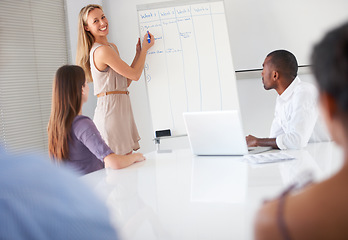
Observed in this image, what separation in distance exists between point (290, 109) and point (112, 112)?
1.22 metres

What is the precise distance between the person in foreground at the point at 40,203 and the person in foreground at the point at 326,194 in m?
0.27

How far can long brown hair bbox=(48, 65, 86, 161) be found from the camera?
2270 millimetres

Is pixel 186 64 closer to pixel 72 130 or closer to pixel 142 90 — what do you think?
pixel 142 90

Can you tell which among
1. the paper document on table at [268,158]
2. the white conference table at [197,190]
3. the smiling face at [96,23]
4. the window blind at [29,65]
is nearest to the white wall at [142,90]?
the window blind at [29,65]

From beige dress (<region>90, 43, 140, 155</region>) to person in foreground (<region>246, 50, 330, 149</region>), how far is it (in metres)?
0.98

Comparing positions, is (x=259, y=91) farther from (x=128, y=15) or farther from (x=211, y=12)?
(x=128, y=15)

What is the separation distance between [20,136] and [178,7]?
1.69 metres

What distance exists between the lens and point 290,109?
8.91 feet

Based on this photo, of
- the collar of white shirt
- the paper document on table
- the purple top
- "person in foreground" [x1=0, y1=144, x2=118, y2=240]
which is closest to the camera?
"person in foreground" [x1=0, y1=144, x2=118, y2=240]

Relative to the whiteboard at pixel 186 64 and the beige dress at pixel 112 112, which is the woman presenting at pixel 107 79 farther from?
the whiteboard at pixel 186 64

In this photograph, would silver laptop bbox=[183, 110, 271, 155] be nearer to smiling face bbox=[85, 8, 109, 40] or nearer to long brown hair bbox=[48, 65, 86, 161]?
long brown hair bbox=[48, 65, 86, 161]

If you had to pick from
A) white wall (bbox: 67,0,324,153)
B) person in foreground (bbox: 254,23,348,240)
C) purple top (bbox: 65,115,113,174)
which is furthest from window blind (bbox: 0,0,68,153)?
person in foreground (bbox: 254,23,348,240)

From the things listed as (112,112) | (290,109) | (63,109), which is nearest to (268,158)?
(290,109)

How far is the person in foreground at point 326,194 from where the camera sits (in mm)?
550
